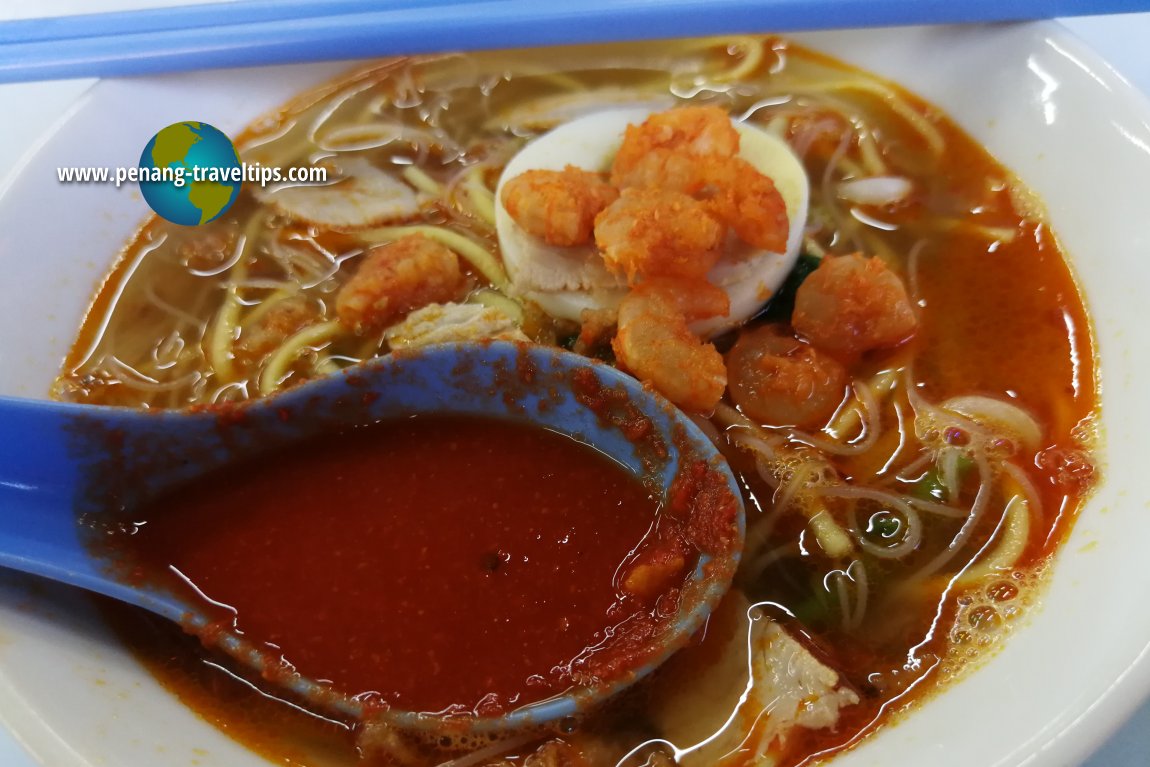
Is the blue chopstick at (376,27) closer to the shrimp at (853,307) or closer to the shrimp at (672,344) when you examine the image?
the shrimp at (853,307)

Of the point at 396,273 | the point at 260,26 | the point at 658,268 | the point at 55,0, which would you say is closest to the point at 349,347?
the point at 396,273

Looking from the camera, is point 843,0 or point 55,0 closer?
point 843,0

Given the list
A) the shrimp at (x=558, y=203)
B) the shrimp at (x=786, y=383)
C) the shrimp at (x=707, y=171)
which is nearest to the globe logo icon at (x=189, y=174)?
the shrimp at (x=558, y=203)

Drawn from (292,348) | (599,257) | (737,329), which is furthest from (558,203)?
(292,348)

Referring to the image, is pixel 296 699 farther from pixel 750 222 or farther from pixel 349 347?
pixel 750 222

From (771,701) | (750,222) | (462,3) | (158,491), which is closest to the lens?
Answer: (771,701)

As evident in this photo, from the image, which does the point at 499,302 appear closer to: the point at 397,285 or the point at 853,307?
the point at 397,285

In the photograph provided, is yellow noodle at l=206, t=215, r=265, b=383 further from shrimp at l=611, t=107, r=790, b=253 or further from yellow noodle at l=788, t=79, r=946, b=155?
yellow noodle at l=788, t=79, r=946, b=155
